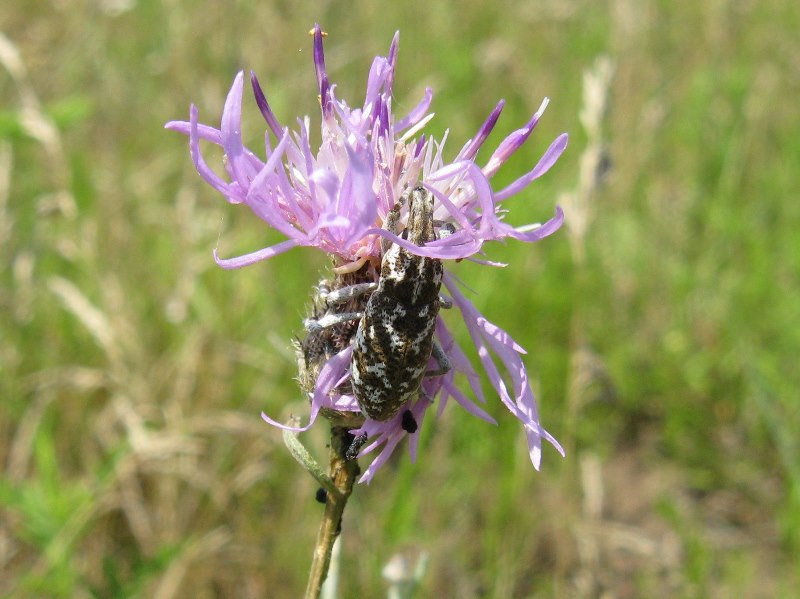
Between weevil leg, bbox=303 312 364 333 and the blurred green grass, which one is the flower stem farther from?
the blurred green grass

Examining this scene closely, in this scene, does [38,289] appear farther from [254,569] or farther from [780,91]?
[780,91]

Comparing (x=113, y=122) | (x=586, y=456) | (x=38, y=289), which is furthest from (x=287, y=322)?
(x=113, y=122)

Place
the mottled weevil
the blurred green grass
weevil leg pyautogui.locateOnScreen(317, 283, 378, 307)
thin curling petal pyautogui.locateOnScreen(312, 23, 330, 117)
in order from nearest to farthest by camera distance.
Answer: the mottled weevil → weevil leg pyautogui.locateOnScreen(317, 283, 378, 307) → thin curling petal pyautogui.locateOnScreen(312, 23, 330, 117) → the blurred green grass

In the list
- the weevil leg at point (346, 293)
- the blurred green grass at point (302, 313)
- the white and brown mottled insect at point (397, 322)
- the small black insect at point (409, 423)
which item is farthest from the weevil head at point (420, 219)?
Answer: the blurred green grass at point (302, 313)

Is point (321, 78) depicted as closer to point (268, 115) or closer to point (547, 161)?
point (268, 115)

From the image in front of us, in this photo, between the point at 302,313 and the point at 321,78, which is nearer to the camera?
the point at 321,78

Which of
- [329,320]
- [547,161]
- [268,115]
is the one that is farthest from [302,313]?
[547,161]

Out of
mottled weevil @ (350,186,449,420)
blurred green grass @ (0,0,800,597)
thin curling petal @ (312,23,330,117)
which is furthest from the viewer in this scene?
blurred green grass @ (0,0,800,597)

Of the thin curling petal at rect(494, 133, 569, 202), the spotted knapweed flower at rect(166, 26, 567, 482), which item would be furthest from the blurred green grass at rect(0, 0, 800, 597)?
the thin curling petal at rect(494, 133, 569, 202)

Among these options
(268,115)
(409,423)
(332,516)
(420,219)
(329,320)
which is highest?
(268,115)
